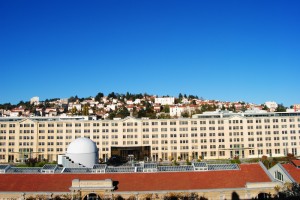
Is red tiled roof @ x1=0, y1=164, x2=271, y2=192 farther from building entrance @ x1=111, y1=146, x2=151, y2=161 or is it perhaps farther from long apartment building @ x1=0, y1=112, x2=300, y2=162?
long apartment building @ x1=0, y1=112, x2=300, y2=162

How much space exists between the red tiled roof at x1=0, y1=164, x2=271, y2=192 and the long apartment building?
62175mm

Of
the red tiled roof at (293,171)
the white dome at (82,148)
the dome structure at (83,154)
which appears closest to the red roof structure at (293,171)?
the red tiled roof at (293,171)

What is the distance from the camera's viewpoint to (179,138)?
10300cm

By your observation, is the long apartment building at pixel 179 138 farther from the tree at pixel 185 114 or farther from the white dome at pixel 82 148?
the tree at pixel 185 114

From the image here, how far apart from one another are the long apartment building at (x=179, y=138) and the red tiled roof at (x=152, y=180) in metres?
62.2

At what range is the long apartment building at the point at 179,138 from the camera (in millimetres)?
102438

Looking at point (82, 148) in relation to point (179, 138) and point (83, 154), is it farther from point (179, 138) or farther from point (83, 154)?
point (179, 138)

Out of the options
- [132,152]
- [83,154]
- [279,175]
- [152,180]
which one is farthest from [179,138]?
[152,180]

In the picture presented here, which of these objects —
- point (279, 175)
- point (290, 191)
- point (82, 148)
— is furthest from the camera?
point (82, 148)

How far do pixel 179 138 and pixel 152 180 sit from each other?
215 ft

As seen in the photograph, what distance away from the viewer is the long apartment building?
102 meters

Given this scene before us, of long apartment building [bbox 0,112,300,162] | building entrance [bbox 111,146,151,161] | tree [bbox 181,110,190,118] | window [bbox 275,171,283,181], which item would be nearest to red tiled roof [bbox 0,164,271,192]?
window [bbox 275,171,283,181]

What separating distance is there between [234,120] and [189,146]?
15.9 metres

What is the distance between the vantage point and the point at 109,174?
39625 millimetres
